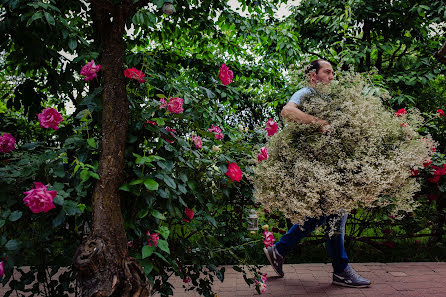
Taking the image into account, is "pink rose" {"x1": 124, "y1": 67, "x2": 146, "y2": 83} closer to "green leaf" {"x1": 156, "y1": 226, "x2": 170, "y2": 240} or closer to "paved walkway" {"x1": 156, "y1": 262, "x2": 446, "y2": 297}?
"green leaf" {"x1": 156, "y1": 226, "x2": 170, "y2": 240}

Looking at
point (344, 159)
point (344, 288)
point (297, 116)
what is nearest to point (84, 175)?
point (297, 116)

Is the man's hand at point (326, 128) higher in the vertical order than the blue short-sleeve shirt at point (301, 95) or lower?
lower

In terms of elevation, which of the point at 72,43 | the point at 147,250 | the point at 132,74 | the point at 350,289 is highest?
the point at 72,43

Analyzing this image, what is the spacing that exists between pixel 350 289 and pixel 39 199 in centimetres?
288

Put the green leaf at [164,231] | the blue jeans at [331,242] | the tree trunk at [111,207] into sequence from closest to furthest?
the tree trunk at [111,207], the green leaf at [164,231], the blue jeans at [331,242]

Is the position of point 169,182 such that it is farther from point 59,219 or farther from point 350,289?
point 350,289

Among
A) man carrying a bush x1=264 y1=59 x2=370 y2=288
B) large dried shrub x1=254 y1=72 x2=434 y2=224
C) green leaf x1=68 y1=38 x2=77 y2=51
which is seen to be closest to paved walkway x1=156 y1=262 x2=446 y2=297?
man carrying a bush x1=264 y1=59 x2=370 y2=288

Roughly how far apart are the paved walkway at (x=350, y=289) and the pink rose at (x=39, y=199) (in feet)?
6.69

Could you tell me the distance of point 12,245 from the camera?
178 cm

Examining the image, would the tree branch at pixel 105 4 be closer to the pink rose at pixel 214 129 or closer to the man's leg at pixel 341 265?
the pink rose at pixel 214 129

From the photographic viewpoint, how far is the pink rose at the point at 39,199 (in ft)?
5.13

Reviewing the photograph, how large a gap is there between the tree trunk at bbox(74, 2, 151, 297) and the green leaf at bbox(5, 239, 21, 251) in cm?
51

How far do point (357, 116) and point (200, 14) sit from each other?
8.90 ft

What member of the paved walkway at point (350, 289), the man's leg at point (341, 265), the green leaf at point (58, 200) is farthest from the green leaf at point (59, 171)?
the man's leg at point (341, 265)
